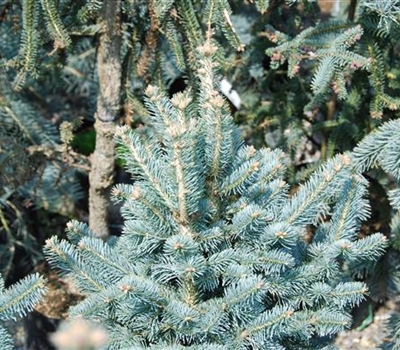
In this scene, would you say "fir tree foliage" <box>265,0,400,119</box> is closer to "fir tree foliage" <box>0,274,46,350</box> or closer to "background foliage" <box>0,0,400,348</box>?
"background foliage" <box>0,0,400,348</box>

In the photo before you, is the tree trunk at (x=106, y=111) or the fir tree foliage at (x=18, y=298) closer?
the fir tree foliage at (x=18, y=298)

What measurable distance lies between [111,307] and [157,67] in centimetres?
101

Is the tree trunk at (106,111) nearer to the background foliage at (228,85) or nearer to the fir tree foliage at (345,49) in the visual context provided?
the background foliage at (228,85)

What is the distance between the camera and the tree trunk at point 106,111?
226cm

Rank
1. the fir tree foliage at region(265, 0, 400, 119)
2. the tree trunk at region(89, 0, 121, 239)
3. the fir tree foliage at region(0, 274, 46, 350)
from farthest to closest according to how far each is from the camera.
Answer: the tree trunk at region(89, 0, 121, 239), the fir tree foliage at region(265, 0, 400, 119), the fir tree foliage at region(0, 274, 46, 350)

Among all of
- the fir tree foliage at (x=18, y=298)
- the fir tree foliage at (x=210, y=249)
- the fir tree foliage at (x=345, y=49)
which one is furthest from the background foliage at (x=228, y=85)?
the fir tree foliage at (x=18, y=298)

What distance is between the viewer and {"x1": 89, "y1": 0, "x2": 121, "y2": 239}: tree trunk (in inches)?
89.0

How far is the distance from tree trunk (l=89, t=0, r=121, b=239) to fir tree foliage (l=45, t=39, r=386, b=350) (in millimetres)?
736

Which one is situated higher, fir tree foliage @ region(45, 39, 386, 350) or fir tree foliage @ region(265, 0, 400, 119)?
fir tree foliage @ region(265, 0, 400, 119)

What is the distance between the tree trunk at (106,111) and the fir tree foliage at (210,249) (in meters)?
0.74

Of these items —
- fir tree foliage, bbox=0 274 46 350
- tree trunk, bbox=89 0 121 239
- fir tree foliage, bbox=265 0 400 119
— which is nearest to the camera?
fir tree foliage, bbox=0 274 46 350

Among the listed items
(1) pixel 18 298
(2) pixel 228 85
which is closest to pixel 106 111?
(2) pixel 228 85

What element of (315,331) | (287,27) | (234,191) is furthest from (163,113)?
(287,27)

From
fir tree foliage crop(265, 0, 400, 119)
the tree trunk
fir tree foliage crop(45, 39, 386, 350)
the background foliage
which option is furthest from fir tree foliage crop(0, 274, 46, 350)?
fir tree foliage crop(265, 0, 400, 119)
